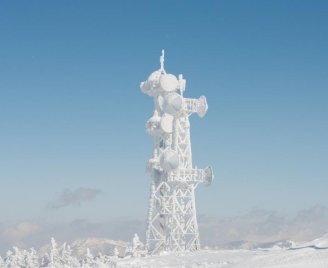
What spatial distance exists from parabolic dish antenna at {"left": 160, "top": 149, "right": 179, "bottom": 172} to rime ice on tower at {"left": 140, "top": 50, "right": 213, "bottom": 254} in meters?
0.60

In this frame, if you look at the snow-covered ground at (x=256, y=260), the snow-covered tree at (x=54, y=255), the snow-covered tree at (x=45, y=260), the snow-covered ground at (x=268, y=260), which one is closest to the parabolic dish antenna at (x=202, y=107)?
the snow-covered tree at (x=54, y=255)

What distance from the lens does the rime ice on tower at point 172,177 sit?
66.9 m

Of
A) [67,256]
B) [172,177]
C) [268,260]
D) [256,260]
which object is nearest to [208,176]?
[172,177]

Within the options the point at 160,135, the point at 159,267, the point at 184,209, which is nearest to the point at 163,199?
the point at 184,209

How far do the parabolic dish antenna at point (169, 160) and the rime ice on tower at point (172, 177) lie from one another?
0.60 m

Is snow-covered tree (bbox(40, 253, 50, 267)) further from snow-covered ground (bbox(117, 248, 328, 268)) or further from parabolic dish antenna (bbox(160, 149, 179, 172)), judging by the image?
snow-covered ground (bbox(117, 248, 328, 268))

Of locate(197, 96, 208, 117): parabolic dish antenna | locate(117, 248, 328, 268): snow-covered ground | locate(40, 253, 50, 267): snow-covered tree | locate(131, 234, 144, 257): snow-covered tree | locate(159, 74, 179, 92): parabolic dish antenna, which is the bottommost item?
locate(117, 248, 328, 268): snow-covered ground

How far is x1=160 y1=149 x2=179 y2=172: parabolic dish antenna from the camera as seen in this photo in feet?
212

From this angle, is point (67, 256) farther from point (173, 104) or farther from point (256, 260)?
point (256, 260)

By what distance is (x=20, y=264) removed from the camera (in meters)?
70.0

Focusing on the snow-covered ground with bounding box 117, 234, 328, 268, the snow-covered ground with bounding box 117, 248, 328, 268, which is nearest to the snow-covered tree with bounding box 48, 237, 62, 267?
the snow-covered ground with bounding box 117, 248, 328, 268

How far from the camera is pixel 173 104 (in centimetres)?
6612

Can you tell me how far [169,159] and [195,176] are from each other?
4837mm

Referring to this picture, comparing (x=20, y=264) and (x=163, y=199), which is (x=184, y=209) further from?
(x=20, y=264)
